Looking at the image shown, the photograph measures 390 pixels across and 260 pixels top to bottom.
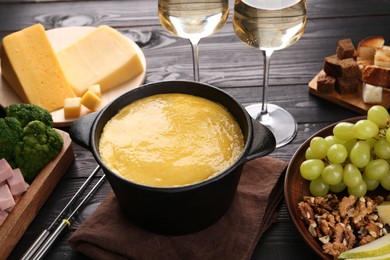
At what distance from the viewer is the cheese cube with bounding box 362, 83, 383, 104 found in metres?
1.56

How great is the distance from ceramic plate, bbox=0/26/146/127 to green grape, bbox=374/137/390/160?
0.69 m

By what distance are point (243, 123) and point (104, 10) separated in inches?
37.7

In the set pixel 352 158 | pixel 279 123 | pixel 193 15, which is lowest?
pixel 279 123

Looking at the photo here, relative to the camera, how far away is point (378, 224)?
1192 mm

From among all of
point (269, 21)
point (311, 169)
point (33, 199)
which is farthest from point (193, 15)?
point (33, 199)

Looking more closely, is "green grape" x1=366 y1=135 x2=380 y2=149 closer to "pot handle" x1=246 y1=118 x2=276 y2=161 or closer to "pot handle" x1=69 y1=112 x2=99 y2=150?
"pot handle" x1=246 y1=118 x2=276 y2=161

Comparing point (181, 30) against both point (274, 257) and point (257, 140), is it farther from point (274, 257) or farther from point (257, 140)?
point (274, 257)

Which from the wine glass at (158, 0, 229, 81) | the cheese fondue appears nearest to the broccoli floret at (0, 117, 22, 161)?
the cheese fondue

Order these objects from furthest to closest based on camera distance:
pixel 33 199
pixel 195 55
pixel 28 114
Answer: pixel 195 55 → pixel 28 114 → pixel 33 199

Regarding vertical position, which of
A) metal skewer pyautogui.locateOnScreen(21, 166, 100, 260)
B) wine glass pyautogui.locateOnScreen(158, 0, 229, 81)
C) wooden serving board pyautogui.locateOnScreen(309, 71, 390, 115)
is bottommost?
metal skewer pyautogui.locateOnScreen(21, 166, 100, 260)

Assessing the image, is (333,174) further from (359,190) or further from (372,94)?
(372,94)

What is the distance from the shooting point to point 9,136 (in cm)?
137

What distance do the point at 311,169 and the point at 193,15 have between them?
1.42 feet

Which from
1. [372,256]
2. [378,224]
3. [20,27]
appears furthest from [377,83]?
[20,27]
